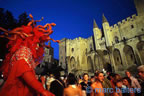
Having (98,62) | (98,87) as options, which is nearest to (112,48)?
(98,62)

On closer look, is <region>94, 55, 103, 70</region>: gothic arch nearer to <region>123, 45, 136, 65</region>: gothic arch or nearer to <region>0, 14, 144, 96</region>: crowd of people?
<region>123, 45, 136, 65</region>: gothic arch

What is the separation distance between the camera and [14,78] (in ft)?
4.09

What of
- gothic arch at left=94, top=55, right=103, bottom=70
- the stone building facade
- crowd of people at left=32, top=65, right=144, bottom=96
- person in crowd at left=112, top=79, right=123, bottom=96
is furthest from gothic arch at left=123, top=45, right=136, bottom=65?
person in crowd at left=112, top=79, right=123, bottom=96

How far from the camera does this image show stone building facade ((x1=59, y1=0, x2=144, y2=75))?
18884 mm

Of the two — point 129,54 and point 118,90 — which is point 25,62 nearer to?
point 118,90

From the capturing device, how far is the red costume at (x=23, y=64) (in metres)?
1.16

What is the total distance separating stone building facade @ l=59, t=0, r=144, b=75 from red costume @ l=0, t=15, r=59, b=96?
2050 centimetres

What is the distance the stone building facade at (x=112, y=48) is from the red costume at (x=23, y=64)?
2050 centimetres

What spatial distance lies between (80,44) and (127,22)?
17033 mm

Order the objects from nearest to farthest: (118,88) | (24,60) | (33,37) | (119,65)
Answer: (24,60), (33,37), (118,88), (119,65)

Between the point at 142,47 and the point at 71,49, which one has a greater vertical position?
the point at 71,49

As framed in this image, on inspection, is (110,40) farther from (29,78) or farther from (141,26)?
(29,78)

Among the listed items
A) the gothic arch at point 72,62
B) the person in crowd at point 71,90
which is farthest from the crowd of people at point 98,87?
Result: the gothic arch at point 72,62

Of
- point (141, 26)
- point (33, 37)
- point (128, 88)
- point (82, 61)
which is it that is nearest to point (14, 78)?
point (33, 37)
